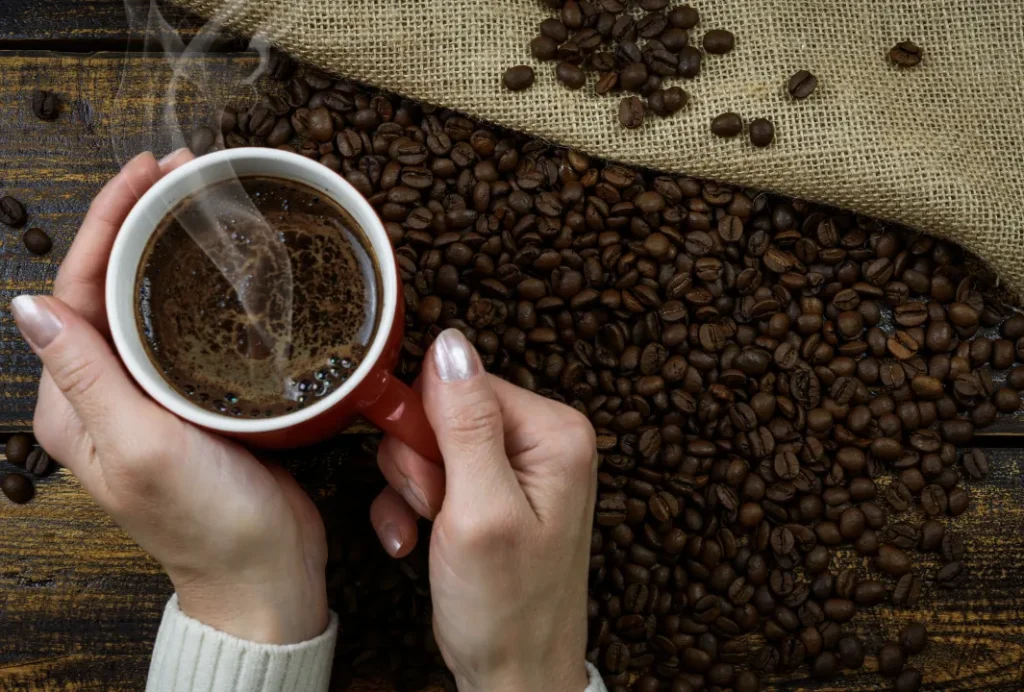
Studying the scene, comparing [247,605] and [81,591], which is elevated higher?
[247,605]

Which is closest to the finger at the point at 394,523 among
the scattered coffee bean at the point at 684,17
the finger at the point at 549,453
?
the finger at the point at 549,453

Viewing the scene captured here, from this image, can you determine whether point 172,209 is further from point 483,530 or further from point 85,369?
point 483,530

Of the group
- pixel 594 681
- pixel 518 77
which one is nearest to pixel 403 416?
pixel 594 681

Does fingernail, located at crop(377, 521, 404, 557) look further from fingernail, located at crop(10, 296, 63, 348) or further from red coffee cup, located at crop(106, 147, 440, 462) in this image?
fingernail, located at crop(10, 296, 63, 348)

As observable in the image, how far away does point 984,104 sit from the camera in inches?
53.4

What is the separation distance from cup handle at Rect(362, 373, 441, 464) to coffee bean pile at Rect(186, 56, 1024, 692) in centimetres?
35

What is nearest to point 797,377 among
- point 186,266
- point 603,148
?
point 603,148

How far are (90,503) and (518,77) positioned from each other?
0.90 m

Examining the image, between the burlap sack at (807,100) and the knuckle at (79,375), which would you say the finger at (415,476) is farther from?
the burlap sack at (807,100)

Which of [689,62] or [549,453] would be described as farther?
[689,62]

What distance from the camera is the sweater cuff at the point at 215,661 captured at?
3.33 feet

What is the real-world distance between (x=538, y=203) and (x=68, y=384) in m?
0.69

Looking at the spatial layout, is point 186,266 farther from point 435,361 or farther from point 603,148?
point 603,148

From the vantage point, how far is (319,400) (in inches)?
35.0
